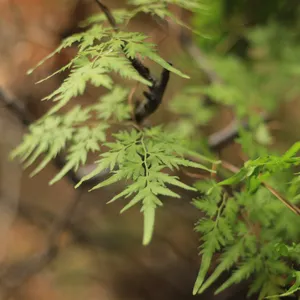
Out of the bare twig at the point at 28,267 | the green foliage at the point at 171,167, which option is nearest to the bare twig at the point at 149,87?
the green foliage at the point at 171,167

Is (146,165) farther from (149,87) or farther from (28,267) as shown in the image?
(28,267)

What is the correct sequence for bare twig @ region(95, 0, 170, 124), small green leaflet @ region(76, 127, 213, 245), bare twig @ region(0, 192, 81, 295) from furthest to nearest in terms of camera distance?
bare twig @ region(0, 192, 81, 295)
bare twig @ region(95, 0, 170, 124)
small green leaflet @ region(76, 127, 213, 245)

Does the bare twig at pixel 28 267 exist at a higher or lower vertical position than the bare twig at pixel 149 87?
lower

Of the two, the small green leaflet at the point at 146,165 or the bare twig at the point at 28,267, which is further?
the bare twig at the point at 28,267

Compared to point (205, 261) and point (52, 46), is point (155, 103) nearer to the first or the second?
point (205, 261)

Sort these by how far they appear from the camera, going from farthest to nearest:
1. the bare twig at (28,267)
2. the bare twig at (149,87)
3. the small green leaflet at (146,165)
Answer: the bare twig at (28,267), the bare twig at (149,87), the small green leaflet at (146,165)

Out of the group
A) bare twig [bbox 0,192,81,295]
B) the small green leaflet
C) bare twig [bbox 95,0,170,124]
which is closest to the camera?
the small green leaflet

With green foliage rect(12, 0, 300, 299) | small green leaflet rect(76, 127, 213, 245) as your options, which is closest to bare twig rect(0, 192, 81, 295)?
green foliage rect(12, 0, 300, 299)

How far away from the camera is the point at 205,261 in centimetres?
61

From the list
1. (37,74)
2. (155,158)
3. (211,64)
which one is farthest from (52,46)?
(155,158)

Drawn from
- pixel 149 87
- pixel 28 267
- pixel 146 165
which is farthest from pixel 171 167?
pixel 28 267

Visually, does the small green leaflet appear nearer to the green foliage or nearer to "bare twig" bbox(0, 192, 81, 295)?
the green foliage

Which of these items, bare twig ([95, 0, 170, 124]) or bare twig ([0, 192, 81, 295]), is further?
bare twig ([0, 192, 81, 295])

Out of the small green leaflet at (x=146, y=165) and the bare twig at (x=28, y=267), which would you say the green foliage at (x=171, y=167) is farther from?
the bare twig at (x=28, y=267)
